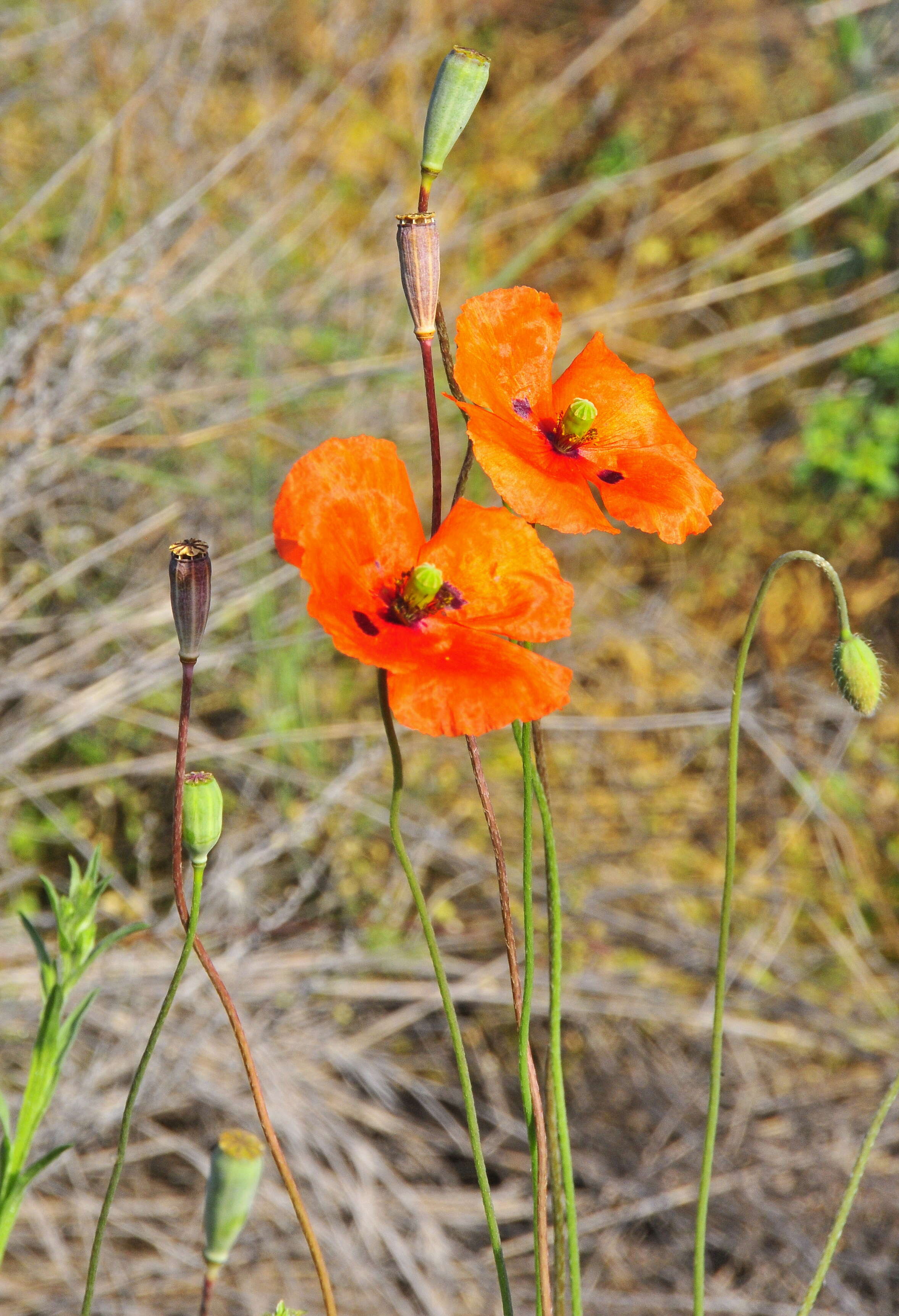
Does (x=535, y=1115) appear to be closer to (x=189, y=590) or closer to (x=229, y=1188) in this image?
(x=229, y=1188)

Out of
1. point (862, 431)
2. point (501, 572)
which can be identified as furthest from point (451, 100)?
Answer: point (862, 431)

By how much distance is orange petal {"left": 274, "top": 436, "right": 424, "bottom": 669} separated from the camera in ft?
2.67

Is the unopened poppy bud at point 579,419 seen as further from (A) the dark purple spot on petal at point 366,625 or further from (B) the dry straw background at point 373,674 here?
(B) the dry straw background at point 373,674

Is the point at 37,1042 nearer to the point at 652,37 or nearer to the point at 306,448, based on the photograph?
the point at 306,448

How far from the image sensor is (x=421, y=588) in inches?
34.3

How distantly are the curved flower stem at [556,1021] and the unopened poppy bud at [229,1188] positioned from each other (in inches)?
8.2

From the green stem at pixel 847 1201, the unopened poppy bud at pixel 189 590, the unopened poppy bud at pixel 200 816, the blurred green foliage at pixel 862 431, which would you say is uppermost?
the blurred green foliage at pixel 862 431

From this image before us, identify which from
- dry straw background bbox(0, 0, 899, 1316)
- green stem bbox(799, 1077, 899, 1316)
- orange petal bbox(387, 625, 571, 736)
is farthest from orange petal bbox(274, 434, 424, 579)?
dry straw background bbox(0, 0, 899, 1316)

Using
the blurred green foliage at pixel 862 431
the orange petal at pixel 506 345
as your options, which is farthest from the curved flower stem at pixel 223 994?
the blurred green foliage at pixel 862 431

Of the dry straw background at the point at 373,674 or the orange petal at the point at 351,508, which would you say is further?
the dry straw background at the point at 373,674

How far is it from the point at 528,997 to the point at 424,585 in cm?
31

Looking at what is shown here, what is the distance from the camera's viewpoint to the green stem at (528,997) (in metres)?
0.76

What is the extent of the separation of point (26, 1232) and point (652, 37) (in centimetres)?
353

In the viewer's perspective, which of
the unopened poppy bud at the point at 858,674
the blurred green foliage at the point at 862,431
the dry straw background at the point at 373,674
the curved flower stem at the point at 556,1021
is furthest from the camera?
the blurred green foliage at the point at 862,431
